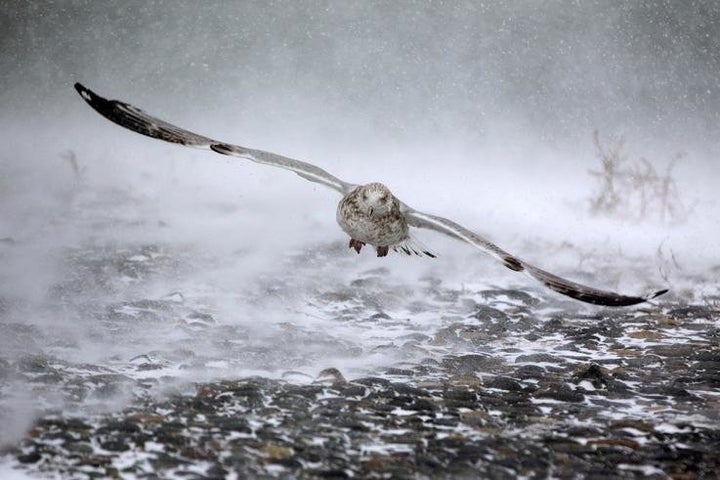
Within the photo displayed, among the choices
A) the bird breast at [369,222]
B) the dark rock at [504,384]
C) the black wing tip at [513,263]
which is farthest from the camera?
the dark rock at [504,384]

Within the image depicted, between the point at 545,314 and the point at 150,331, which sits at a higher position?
the point at 545,314

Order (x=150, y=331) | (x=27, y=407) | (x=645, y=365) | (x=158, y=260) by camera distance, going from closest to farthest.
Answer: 1. (x=27, y=407)
2. (x=645, y=365)
3. (x=150, y=331)
4. (x=158, y=260)

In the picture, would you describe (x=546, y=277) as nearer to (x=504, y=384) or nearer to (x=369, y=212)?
(x=369, y=212)

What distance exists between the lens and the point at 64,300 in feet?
46.9

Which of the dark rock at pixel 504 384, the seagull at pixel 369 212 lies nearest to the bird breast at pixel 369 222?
the seagull at pixel 369 212

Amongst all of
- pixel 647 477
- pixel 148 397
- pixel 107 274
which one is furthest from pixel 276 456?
pixel 107 274

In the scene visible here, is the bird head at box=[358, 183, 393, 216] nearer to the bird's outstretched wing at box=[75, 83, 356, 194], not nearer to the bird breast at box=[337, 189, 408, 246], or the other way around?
the bird breast at box=[337, 189, 408, 246]

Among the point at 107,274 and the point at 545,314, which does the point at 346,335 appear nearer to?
the point at 545,314

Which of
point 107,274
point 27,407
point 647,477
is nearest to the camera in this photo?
point 647,477

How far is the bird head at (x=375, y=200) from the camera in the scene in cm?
943

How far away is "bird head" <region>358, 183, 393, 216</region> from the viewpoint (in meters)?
9.43

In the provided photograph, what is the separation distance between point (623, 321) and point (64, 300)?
26.4ft

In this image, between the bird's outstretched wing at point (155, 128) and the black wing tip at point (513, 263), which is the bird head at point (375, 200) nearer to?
the bird's outstretched wing at point (155, 128)

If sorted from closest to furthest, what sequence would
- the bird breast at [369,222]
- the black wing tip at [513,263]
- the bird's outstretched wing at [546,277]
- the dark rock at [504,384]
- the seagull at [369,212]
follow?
1. the bird's outstretched wing at [546,277]
2. the seagull at [369,212]
3. the black wing tip at [513,263]
4. the bird breast at [369,222]
5. the dark rock at [504,384]
